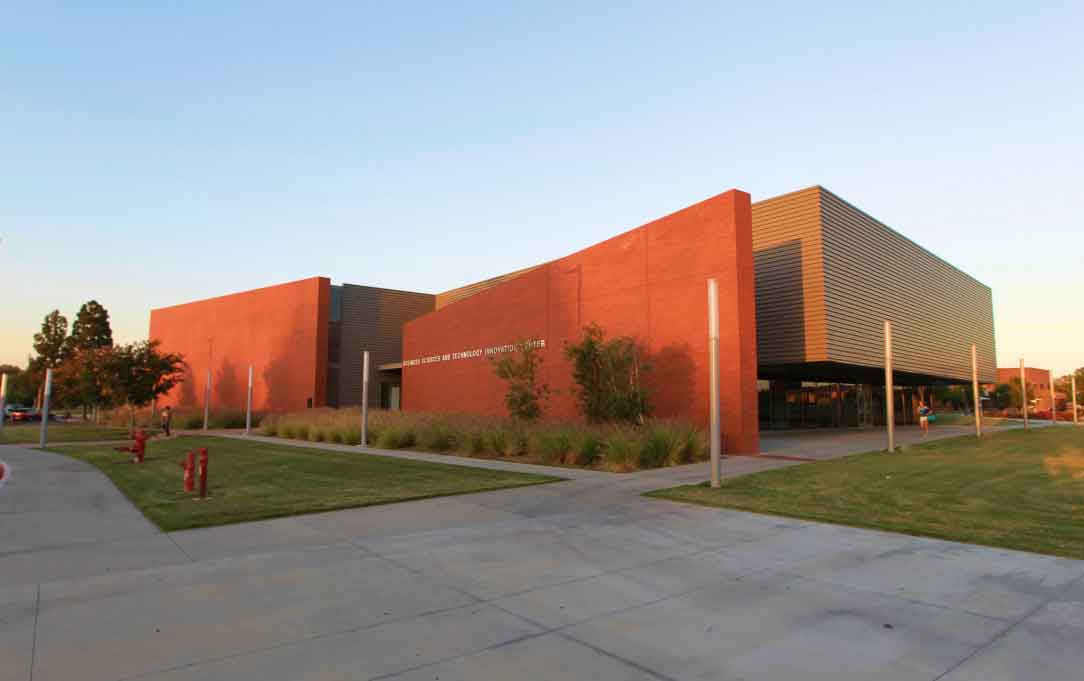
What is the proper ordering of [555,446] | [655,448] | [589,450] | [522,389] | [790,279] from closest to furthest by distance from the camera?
1. [655,448]
2. [589,450]
3. [555,446]
4. [522,389]
5. [790,279]

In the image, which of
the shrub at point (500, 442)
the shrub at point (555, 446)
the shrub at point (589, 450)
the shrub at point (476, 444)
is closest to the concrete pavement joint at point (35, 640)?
the shrub at point (589, 450)

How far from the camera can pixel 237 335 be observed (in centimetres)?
4791

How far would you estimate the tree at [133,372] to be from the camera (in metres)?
35.3

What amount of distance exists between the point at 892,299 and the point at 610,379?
658 inches

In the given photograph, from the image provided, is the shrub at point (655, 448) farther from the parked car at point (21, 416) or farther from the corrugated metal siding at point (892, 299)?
the parked car at point (21, 416)

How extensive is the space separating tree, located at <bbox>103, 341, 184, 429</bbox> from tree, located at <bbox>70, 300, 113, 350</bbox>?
2768 centimetres

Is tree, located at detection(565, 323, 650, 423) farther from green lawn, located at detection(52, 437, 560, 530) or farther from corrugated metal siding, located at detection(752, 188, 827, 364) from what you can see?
corrugated metal siding, located at detection(752, 188, 827, 364)

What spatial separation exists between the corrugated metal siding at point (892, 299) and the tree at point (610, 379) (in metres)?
8.36

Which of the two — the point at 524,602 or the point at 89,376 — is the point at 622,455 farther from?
the point at 89,376

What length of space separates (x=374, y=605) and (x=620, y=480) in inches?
328

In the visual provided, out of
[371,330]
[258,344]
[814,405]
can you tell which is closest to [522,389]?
[814,405]

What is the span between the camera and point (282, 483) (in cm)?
1277

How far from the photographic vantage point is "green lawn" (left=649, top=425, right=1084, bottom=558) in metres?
7.96

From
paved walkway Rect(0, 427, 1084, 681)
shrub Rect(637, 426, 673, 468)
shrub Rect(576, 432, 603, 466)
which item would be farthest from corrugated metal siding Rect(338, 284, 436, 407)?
paved walkway Rect(0, 427, 1084, 681)
